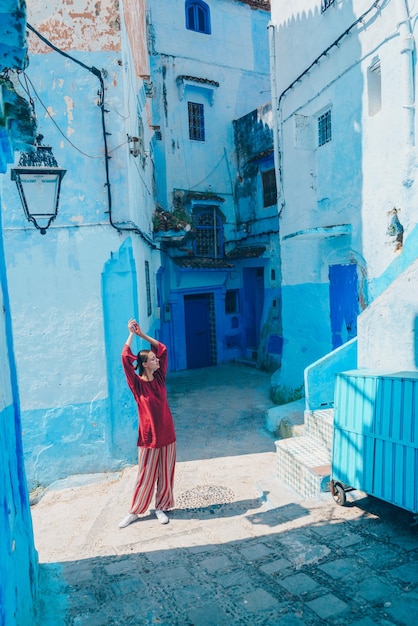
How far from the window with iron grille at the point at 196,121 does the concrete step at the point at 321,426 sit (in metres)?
11.5

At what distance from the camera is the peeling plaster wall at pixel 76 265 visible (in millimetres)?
7109

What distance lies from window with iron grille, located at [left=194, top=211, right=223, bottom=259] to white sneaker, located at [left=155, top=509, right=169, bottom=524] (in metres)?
11.6

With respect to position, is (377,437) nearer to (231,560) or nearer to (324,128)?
(231,560)

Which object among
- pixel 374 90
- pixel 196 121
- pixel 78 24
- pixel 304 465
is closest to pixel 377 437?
pixel 304 465

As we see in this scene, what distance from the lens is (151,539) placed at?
457 cm

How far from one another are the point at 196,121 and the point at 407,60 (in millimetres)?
10281

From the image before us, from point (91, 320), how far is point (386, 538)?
509 cm

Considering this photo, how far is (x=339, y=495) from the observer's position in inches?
187

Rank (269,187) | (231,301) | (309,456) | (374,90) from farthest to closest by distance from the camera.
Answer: (231,301), (269,187), (374,90), (309,456)

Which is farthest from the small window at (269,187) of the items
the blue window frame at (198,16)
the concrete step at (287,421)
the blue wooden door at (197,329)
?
the concrete step at (287,421)

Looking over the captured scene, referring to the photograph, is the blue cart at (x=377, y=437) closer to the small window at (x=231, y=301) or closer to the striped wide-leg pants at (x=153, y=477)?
the striped wide-leg pants at (x=153, y=477)

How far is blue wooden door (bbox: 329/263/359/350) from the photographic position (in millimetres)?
8281

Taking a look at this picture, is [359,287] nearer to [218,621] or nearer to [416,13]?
[416,13]

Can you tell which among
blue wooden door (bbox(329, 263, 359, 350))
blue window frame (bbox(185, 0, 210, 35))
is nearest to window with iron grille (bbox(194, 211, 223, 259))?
blue window frame (bbox(185, 0, 210, 35))
